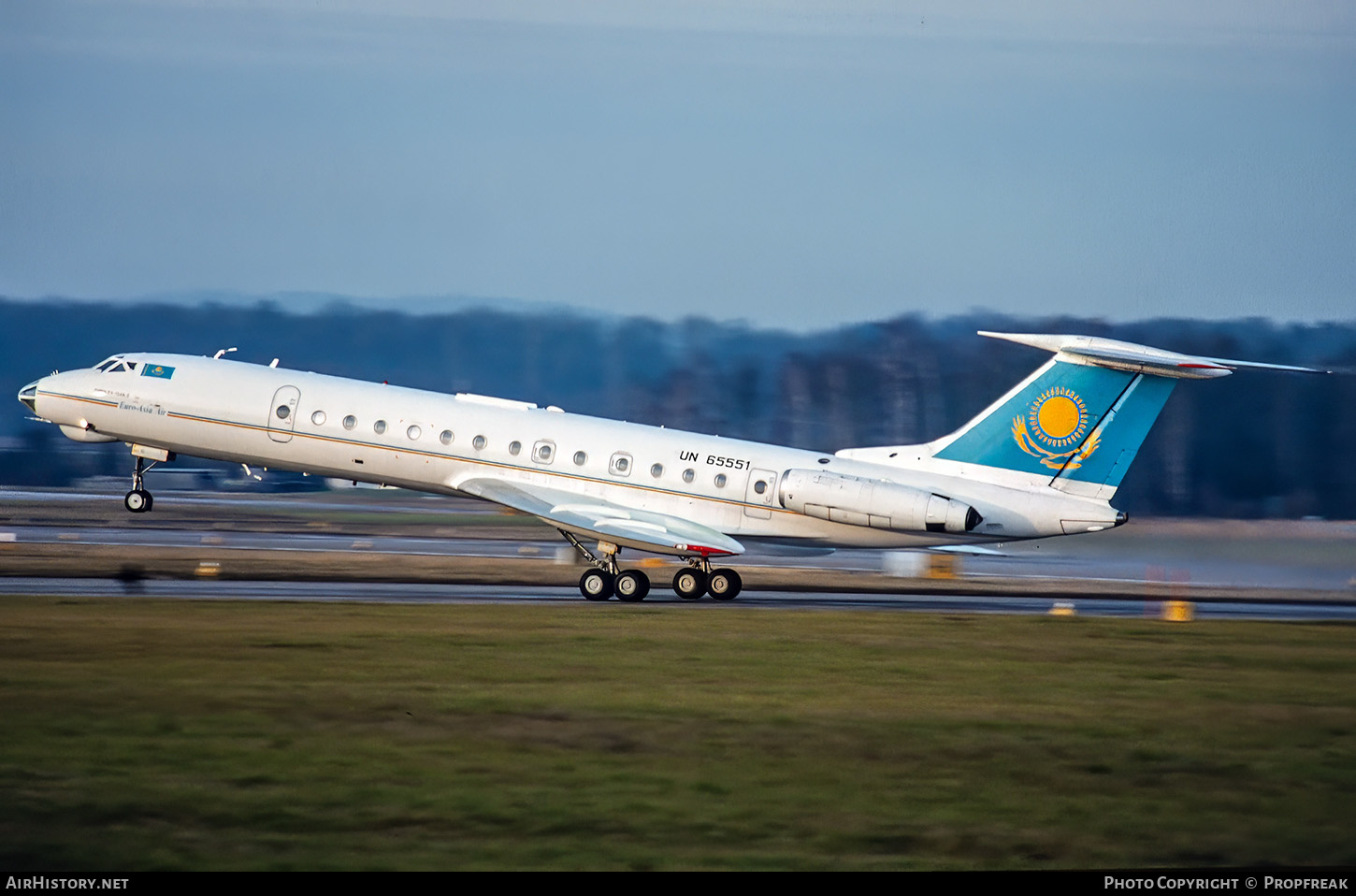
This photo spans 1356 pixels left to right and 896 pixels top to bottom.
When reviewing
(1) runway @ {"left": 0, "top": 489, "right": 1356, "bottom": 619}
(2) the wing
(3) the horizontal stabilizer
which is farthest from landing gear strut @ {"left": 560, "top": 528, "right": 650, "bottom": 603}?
(3) the horizontal stabilizer

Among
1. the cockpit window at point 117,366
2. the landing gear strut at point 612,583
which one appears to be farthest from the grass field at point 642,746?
the cockpit window at point 117,366

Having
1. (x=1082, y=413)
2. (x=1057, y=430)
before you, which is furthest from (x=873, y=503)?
(x=1082, y=413)

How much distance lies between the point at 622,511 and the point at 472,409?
3.30 meters

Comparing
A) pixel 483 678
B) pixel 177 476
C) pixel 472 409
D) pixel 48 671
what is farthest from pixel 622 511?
pixel 177 476

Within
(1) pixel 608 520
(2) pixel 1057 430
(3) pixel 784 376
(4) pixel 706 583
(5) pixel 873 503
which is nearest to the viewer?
(2) pixel 1057 430

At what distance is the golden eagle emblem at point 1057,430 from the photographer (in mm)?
23562

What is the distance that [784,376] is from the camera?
245ft

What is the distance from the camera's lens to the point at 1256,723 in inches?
580

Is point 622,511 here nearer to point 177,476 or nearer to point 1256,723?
point 1256,723

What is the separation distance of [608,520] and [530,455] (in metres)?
1.93

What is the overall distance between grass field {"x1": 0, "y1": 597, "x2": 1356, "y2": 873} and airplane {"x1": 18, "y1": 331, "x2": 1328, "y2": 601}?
3.98 m

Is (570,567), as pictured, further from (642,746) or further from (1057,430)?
(642,746)

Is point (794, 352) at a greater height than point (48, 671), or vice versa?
point (794, 352)

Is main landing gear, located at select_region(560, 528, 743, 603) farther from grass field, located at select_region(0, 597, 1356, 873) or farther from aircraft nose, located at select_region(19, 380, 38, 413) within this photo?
aircraft nose, located at select_region(19, 380, 38, 413)
